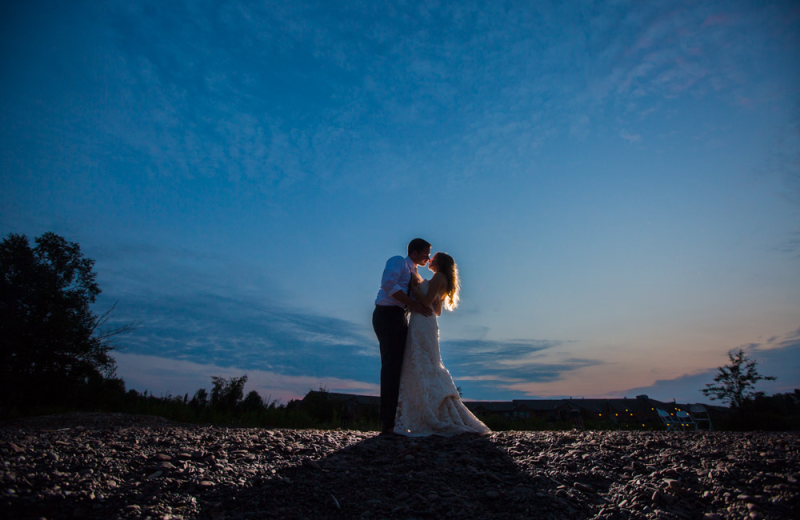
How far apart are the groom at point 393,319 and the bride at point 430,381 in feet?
0.36

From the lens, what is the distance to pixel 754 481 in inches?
132

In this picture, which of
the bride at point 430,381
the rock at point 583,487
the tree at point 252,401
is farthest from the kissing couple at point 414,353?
the tree at point 252,401

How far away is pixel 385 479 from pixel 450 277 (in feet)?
12.6

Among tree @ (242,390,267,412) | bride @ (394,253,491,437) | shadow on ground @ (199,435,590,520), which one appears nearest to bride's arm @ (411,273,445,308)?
bride @ (394,253,491,437)

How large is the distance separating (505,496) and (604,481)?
1066mm

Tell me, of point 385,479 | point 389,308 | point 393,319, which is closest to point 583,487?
point 385,479

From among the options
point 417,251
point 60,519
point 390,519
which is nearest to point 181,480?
point 60,519

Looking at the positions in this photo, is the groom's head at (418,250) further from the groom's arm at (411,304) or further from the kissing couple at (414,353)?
the groom's arm at (411,304)

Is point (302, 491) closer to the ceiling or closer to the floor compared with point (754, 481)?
closer to the floor

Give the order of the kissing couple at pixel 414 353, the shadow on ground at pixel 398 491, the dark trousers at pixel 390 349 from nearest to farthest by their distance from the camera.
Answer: the shadow on ground at pixel 398 491
the kissing couple at pixel 414 353
the dark trousers at pixel 390 349

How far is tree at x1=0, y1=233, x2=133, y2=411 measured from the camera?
14.8m

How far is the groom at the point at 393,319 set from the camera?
21.6 feet

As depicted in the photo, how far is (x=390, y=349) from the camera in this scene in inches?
264

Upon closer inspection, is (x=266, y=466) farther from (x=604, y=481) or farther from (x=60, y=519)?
(x=604, y=481)
